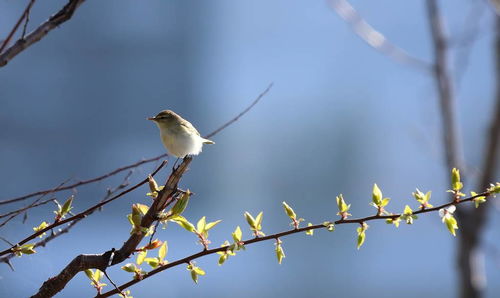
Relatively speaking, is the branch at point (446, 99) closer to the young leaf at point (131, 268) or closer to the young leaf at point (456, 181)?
the young leaf at point (456, 181)

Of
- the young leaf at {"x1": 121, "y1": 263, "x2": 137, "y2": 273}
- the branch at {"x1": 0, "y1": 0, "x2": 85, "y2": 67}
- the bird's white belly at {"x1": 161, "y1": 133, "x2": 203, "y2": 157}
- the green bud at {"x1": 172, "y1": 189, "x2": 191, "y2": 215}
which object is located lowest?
the young leaf at {"x1": 121, "y1": 263, "x2": 137, "y2": 273}

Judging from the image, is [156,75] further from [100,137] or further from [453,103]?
[453,103]

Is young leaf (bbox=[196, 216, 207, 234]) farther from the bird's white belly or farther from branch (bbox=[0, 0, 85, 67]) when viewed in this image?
the bird's white belly

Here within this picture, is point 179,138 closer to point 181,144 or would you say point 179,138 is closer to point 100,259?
point 181,144

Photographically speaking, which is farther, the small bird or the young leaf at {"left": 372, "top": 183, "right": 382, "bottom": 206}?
the small bird

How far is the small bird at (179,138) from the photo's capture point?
2.47 m

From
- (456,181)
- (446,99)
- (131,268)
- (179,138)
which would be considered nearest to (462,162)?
(446,99)

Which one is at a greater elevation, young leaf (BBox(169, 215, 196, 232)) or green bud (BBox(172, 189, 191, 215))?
green bud (BBox(172, 189, 191, 215))

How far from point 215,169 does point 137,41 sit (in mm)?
1660

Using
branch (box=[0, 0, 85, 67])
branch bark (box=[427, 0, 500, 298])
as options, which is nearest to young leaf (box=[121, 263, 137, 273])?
branch (box=[0, 0, 85, 67])

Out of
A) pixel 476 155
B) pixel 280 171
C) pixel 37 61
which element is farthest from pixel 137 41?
pixel 476 155

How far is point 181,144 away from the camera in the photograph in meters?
2.47

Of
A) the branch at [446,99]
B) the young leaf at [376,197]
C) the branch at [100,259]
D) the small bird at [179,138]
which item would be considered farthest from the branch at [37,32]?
the branch at [446,99]

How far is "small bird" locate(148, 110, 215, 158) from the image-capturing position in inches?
97.2
